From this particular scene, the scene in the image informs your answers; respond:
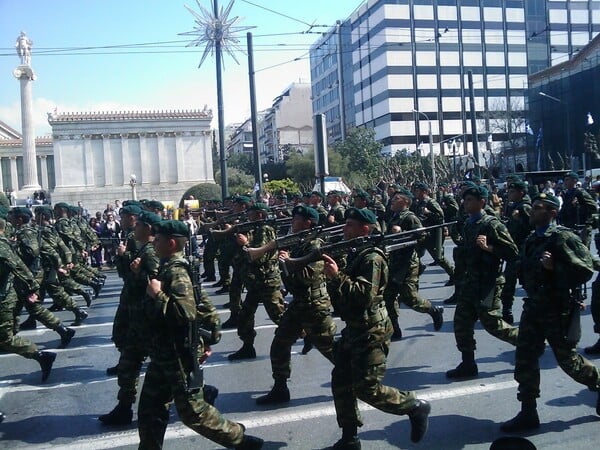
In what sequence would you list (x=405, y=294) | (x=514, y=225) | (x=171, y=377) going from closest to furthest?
(x=171, y=377)
(x=405, y=294)
(x=514, y=225)

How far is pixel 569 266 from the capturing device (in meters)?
4.77

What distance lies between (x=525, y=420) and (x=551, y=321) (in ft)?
2.72

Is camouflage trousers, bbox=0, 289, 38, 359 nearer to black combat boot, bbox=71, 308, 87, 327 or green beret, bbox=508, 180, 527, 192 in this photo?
black combat boot, bbox=71, 308, 87, 327

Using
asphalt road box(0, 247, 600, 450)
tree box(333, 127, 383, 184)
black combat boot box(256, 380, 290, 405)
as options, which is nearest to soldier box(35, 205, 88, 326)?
asphalt road box(0, 247, 600, 450)

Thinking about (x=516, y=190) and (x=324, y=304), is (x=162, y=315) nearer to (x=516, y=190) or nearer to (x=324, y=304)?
→ (x=324, y=304)

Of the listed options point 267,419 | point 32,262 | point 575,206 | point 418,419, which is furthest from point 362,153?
point 418,419

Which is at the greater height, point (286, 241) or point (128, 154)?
point (128, 154)

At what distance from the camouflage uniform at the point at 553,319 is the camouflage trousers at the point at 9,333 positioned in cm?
482

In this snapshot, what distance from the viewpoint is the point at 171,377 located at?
4.11 m

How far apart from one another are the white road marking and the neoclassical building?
37940 millimetres

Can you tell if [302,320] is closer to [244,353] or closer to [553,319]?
[244,353]

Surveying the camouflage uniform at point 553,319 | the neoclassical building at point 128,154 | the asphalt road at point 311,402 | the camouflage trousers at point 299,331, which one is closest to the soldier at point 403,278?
the asphalt road at point 311,402

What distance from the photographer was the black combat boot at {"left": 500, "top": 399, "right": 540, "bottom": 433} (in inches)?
194

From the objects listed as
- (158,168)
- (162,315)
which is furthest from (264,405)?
(158,168)
